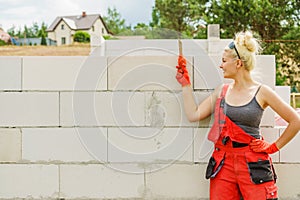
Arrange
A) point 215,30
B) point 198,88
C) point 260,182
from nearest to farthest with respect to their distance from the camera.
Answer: point 260,182 → point 198,88 → point 215,30

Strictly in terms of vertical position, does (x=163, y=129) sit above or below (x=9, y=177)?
above

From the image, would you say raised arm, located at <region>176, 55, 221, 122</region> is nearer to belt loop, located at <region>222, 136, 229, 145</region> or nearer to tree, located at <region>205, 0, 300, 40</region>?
belt loop, located at <region>222, 136, 229, 145</region>

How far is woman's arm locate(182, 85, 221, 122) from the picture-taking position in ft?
9.25

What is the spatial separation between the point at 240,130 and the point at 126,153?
772 mm

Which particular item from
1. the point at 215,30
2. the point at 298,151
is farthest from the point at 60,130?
the point at 215,30

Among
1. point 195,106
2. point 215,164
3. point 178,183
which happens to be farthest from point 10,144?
point 215,164

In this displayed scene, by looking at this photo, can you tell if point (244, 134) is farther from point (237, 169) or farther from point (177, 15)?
point (177, 15)

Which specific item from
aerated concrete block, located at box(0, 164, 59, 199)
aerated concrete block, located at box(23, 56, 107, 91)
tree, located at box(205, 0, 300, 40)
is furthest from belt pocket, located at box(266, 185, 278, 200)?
tree, located at box(205, 0, 300, 40)

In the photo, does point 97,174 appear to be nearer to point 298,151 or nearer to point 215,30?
point 298,151

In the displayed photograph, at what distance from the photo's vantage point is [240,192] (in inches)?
104

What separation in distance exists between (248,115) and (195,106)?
15.7 inches

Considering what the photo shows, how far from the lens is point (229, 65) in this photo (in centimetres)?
262

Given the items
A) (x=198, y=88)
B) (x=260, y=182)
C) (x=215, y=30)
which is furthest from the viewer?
(x=215, y=30)

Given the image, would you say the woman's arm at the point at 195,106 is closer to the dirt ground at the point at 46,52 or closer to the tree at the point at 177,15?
the dirt ground at the point at 46,52
